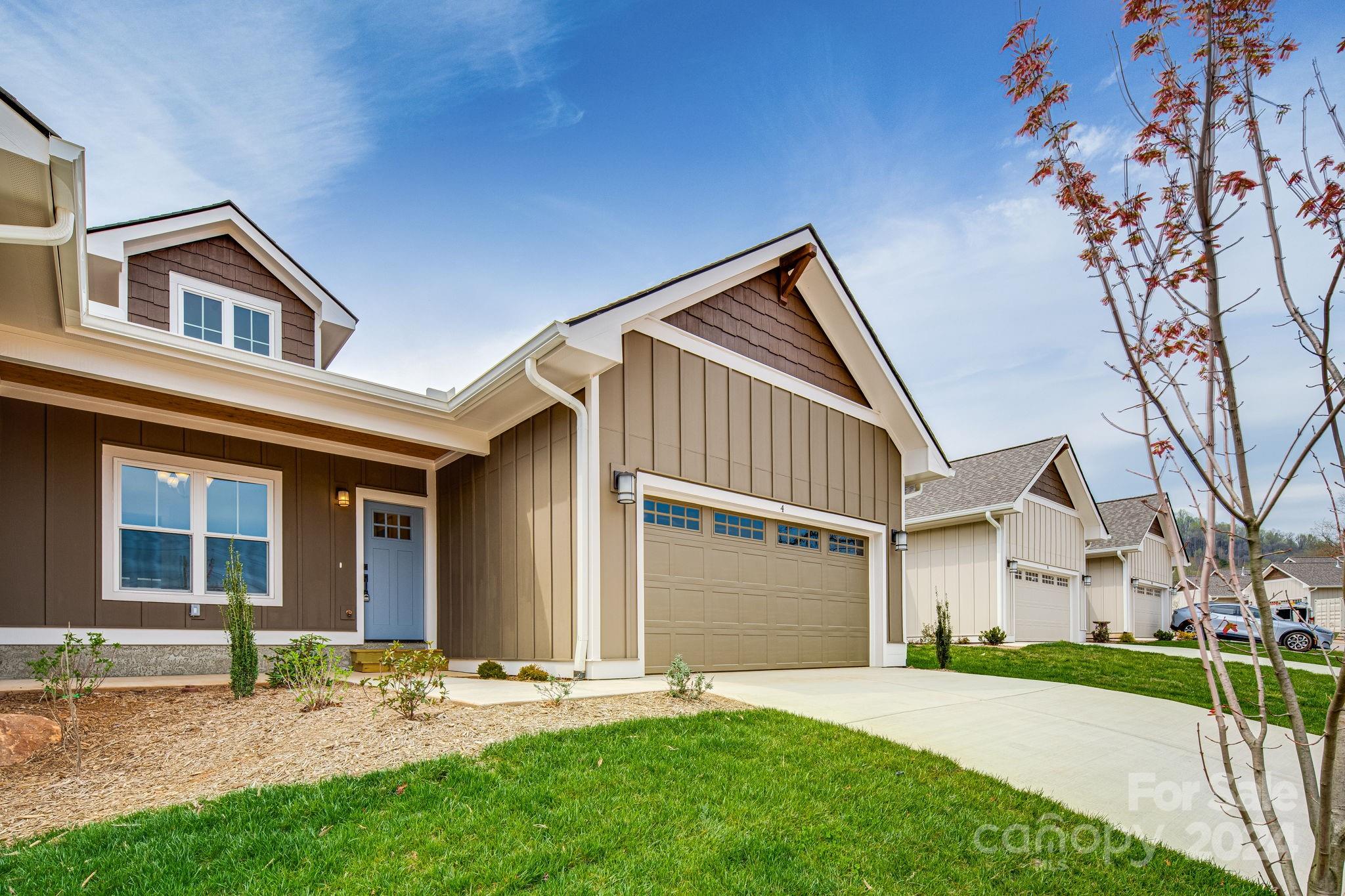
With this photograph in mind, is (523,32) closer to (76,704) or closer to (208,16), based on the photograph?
(208,16)

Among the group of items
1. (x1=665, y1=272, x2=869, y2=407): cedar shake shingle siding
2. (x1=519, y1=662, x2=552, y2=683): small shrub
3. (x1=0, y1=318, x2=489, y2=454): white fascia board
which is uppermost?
(x1=665, y1=272, x2=869, y2=407): cedar shake shingle siding

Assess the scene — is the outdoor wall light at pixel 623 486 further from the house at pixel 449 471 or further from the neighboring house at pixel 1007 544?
the neighboring house at pixel 1007 544

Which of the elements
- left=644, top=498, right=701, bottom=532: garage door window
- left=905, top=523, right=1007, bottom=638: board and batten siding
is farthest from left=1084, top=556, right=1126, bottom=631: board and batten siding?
left=644, top=498, right=701, bottom=532: garage door window

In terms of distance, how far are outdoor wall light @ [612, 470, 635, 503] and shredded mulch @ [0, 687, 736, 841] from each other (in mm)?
2055

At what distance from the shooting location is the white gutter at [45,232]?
4.62 metres

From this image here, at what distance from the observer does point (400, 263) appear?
1173 cm

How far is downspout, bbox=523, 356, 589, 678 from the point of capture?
7.32 meters

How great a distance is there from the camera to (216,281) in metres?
11.2

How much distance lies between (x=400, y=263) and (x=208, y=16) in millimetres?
4523

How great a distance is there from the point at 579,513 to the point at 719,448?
2281 mm

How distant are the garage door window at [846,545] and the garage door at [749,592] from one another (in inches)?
0.6

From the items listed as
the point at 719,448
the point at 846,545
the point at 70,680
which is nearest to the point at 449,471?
the point at 719,448

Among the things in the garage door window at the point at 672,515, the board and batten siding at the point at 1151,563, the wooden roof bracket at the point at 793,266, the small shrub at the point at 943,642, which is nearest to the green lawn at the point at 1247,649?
the board and batten siding at the point at 1151,563

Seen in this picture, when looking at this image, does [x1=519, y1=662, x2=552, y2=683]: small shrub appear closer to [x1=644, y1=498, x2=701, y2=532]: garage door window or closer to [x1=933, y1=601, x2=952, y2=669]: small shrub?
[x1=644, y1=498, x2=701, y2=532]: garage door window
